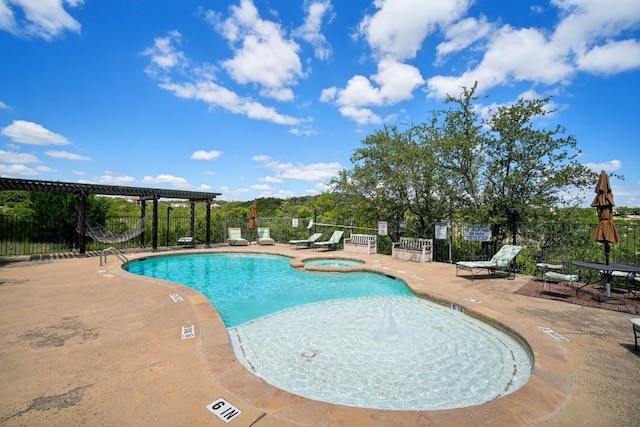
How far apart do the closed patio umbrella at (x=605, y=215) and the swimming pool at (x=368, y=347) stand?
11.0 ft

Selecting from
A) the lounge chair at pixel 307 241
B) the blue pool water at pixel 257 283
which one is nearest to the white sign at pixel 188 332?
the blue pool water at pixel 257 283

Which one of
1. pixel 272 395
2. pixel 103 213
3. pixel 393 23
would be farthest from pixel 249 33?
pixel 103 213

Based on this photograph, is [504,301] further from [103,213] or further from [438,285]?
[103,213]

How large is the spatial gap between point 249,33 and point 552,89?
10.1 metres

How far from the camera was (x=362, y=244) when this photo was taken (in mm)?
12938

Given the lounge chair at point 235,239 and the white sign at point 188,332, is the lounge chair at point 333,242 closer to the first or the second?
the lounge chair at point 235,239

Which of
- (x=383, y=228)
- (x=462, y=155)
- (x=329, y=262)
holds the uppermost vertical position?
(x=462, y=155)

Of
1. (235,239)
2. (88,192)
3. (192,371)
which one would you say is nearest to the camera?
(192,371)

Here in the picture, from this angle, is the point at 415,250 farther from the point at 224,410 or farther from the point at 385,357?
the point at 224,410

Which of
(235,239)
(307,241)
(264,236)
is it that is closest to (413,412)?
(307,241)

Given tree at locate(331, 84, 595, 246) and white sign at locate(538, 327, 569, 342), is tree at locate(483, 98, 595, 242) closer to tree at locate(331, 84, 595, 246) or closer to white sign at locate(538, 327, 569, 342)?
tree at locate(331, 84, 595, 246)

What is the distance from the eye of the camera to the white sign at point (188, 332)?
3.62 metres

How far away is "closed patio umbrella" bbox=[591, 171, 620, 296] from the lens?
5.58 meters

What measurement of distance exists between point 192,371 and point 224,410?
0.79 metres
